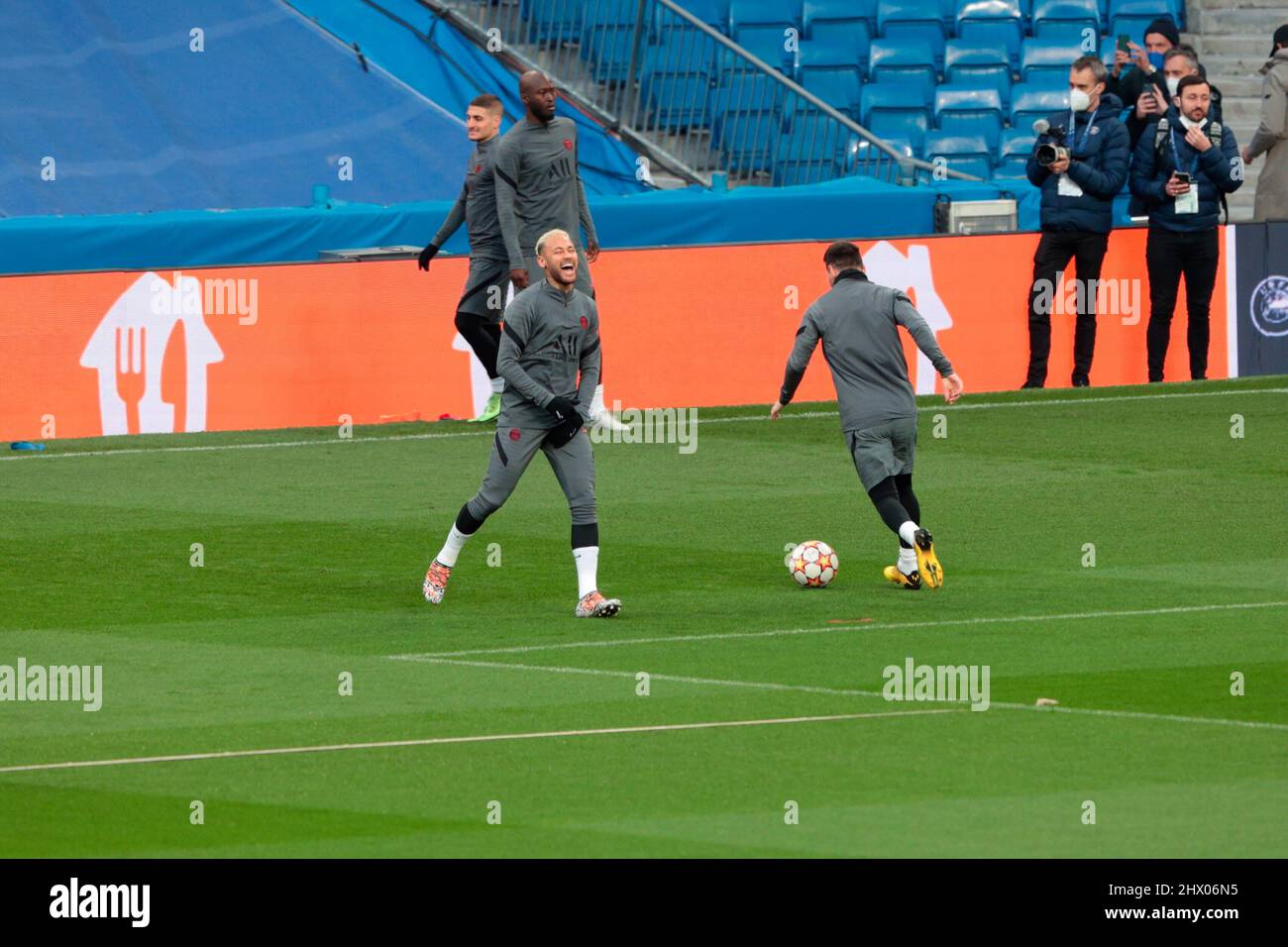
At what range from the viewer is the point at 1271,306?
2527 centimetres

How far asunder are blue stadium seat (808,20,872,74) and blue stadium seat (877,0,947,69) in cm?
29

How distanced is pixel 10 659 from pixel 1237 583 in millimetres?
6745

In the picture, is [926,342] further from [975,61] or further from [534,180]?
[975,61]

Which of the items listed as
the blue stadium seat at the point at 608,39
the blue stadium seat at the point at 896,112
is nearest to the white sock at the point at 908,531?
the blue stadium seat at the point at 608,39

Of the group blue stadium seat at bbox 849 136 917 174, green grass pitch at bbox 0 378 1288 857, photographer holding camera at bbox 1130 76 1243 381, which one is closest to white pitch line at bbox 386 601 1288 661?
green grass pitch at bbox 0 378 1288 857

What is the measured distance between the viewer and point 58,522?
56.8 feet

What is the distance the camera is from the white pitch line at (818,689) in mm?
10914

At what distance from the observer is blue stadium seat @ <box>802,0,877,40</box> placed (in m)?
31.5

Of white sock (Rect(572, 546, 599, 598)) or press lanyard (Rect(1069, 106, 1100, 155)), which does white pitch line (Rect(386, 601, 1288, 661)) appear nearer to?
white sock (Rect(572, 546, 599, 598))

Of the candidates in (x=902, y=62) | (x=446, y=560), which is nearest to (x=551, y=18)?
(x=902, y=62)
